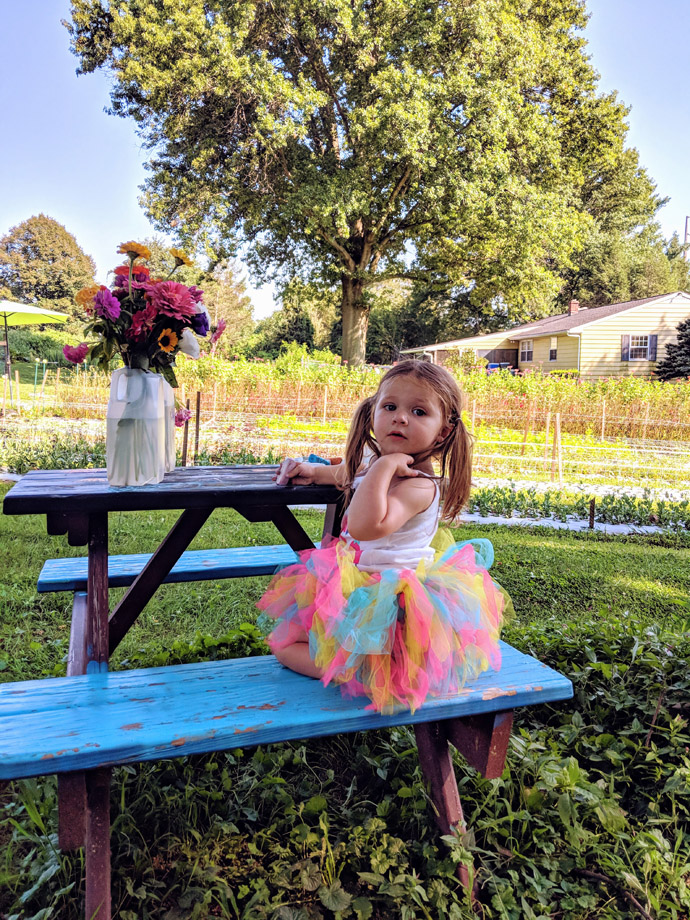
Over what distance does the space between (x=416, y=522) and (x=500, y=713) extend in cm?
56

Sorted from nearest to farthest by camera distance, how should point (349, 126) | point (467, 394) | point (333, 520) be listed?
point (333, 520) → point (467, 394) → point (349, 126)

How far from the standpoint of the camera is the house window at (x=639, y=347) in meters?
24.0

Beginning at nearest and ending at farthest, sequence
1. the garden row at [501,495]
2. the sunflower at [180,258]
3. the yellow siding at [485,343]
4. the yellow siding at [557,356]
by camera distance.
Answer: the sunflower at [180,258]
the garden row at [501,495]
the yellow siding at [557,356]
the yellow siding at [485,343]

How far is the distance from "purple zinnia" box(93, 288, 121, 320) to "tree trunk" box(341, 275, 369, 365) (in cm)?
1956

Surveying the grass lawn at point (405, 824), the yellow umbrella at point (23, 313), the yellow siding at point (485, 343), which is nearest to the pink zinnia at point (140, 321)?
the grass lawn at point (405, 824)

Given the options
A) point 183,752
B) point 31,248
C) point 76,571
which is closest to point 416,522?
point 183,752

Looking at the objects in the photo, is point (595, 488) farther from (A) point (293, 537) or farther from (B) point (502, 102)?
(B) point (502, 102)

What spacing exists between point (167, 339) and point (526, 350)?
2866 centimetres

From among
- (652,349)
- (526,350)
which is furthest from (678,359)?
(526,350)

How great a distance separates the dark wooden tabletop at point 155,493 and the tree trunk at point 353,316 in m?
19.2

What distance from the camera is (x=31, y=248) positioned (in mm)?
41938

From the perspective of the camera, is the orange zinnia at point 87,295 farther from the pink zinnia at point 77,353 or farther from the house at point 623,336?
the house at point 623,336

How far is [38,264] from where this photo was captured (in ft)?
136

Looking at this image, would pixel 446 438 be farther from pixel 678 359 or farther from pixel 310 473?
pixel 678 359
